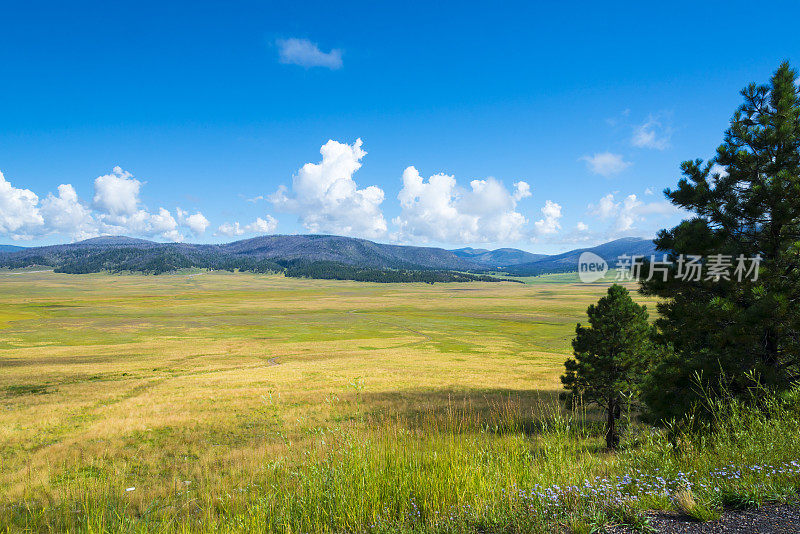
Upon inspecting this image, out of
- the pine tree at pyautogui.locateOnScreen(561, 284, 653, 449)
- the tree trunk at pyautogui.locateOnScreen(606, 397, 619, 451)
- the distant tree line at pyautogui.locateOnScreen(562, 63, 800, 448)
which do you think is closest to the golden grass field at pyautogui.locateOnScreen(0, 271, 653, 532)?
the pine tree at pyautogui.locateOnScreen(561, 284, 653, 449)

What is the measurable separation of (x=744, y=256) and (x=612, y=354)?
12.4 metres

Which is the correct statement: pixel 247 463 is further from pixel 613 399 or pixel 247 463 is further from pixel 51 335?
pixel 51 335

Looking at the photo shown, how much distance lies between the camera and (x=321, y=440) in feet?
20.6

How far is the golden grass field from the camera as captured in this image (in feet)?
46.5

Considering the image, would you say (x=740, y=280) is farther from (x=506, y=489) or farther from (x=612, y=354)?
(x=612, y=354)

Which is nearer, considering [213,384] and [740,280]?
[740,280]

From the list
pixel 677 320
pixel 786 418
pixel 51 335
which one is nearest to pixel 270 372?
pixel 677 320

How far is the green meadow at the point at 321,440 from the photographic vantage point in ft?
16.1

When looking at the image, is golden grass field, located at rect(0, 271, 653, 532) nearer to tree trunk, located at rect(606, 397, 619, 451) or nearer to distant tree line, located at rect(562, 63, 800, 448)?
tree trunk, located at rect(606, 397, 619, 451)

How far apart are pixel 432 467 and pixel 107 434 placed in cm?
2072

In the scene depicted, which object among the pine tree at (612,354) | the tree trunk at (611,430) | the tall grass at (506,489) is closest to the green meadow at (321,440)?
the tall grass at (506,489)

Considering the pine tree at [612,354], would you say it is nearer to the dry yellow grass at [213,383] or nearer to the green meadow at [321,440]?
the green meadow at [321,440]

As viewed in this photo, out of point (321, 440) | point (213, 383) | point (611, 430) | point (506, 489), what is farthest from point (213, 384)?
point (506, 489)

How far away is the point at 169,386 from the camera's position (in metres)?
32.8
